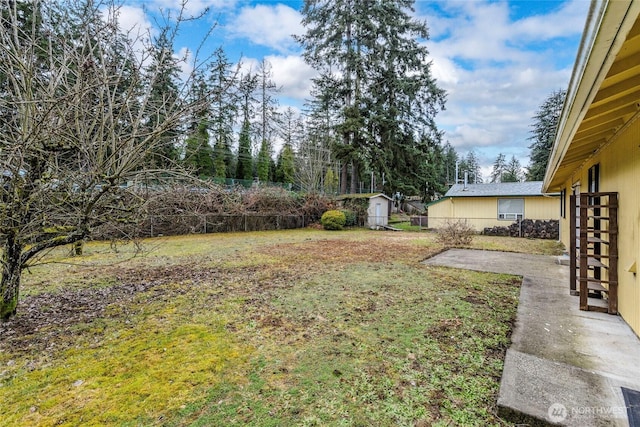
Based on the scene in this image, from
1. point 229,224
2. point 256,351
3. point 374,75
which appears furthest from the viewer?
point 374,75

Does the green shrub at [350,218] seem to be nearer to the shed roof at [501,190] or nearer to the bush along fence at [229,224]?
the bush along fence at [229,224]

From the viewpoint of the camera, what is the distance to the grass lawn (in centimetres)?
208

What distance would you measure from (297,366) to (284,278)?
327 cm

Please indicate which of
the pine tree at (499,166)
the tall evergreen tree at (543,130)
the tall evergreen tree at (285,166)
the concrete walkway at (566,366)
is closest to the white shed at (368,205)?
the tall evergreen tree at (285,166)

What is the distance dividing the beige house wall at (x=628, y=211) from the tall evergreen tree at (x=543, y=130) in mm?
26711

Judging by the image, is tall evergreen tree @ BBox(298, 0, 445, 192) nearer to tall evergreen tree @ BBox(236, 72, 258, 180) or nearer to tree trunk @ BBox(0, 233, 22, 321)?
tall evergreen tree @ BBox(236, 72, 258, 180)

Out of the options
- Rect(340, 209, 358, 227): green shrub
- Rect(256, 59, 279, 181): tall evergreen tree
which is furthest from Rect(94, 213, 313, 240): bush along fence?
Rect(256, 59, 279, 181): tall evergreen tree

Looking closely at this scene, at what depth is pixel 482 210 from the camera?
52.9 feet

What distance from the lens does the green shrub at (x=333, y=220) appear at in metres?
17.1

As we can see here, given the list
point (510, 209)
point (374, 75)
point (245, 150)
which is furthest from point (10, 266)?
point (245, 150)

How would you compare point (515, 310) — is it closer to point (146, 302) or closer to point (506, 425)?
point (506, 425)

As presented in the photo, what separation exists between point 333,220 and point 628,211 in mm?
14028

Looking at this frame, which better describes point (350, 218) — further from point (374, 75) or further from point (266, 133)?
point (266, 133)

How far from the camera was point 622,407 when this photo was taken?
6.47 ft
